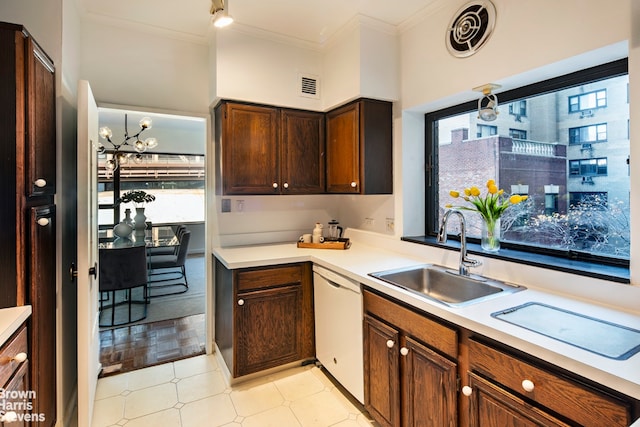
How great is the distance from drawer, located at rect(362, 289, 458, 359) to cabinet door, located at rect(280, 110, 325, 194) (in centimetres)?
115

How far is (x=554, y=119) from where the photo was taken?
1.82m

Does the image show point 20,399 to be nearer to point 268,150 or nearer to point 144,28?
point 268,150

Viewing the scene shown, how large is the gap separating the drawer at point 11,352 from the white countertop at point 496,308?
105 centimetres

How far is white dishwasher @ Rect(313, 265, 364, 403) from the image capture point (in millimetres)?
1949

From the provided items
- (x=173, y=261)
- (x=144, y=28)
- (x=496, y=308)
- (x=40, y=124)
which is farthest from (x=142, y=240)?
(x=496, y=308)

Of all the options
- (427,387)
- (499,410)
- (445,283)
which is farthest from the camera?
(445,283)

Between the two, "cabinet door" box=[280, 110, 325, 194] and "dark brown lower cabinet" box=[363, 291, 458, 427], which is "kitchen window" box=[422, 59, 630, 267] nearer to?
"dark brown lower cabinet" box=[363, 291, 458, 427]

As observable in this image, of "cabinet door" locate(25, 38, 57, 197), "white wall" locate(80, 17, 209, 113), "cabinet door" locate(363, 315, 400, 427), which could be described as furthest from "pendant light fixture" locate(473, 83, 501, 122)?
"cabinet door" locate(25, 38, 57, 197)

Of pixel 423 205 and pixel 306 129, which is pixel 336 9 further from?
pixel 423 205

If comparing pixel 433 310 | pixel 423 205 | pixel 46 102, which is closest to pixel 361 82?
pixel 423 205

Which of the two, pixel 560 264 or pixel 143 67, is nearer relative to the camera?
pixel 560 264

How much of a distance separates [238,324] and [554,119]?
2239 millimetres

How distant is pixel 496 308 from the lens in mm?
1354

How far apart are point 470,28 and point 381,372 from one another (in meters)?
2.01
